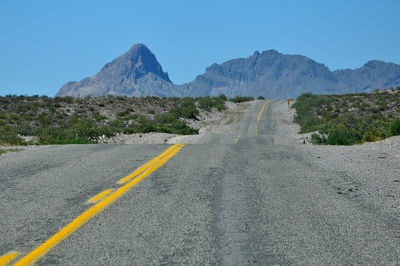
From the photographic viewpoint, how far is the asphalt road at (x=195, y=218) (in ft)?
→ 10.4

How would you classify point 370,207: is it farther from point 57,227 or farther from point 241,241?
point 57,227

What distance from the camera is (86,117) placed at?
3209 centimetres

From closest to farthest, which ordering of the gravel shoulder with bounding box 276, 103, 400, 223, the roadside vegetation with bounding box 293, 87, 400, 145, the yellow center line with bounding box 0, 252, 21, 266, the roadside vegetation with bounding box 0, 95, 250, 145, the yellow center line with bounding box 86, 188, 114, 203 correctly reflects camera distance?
the yellow center line with bounding box 0, 252, 21, 266 < the yellow center line with bounding box 86, 188, 114, 203 < the gravel shoulder with bounding box 276, 103, 400, 223 < the roadside vegetation with bounding box 0, 95, 250, 145 < the roadside vegetation with bounding box 293, 87, 400, 145

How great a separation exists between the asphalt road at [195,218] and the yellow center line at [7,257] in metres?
0.06

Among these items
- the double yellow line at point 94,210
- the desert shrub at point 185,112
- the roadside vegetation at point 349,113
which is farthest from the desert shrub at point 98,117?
the double yellow line at point 94,210

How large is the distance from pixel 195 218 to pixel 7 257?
1.88 m

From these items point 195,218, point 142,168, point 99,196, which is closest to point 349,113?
point 142,168

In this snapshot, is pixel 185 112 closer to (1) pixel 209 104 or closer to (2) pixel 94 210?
(1) pixel 209 104

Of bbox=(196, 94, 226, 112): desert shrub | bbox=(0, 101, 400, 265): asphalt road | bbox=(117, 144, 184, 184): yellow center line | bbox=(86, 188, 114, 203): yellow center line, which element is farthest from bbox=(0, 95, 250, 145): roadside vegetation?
bbox=(86, 188, 114, 203): yellow center line

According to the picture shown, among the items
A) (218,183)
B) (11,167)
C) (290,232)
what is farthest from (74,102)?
(290,232)

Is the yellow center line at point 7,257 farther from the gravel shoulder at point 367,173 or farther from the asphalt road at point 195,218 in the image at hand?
the gravel shoulder at point 367,173

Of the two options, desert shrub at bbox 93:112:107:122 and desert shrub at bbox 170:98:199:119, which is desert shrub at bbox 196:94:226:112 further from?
desert shrub at bbox 93:112:107:122

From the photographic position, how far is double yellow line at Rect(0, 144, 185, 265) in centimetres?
306

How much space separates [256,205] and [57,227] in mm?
2329
